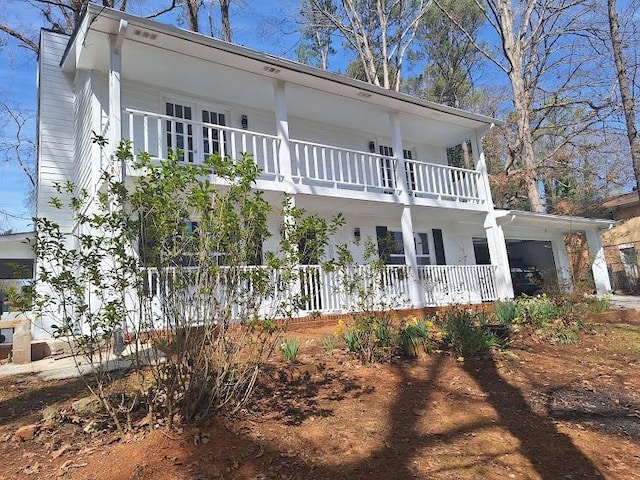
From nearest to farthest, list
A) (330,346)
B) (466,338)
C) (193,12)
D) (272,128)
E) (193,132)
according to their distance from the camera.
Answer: (466,338) < (330,346) < (193,132) < (272,128) < (193,12)

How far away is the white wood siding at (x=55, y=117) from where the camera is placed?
10.8 m

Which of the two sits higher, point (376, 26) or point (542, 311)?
point (376, 26)

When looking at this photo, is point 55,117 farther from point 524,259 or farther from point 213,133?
point 524,259

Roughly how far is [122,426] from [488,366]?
424 cm

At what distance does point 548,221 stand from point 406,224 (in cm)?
726

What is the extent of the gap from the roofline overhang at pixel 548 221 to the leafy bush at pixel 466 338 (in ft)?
26.5

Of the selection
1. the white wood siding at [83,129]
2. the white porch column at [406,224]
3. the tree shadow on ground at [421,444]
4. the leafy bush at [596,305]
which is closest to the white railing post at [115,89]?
the white wood siding at [83,129]

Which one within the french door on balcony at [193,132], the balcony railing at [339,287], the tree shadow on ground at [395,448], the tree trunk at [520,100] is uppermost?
the tree trunk at [520,100]

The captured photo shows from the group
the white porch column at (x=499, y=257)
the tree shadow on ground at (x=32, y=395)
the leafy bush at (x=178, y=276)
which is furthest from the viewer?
the white porch column at (x=499, y=257)

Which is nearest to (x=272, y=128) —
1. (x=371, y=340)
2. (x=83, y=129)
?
(x=83, y=129)

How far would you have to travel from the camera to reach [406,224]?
458 inches

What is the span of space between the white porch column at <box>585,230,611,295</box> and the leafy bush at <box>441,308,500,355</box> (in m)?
13.7

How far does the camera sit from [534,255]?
68.2 feet

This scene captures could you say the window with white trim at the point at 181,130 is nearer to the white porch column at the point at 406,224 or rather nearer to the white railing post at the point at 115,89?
the white railing post at the point at 115,89
